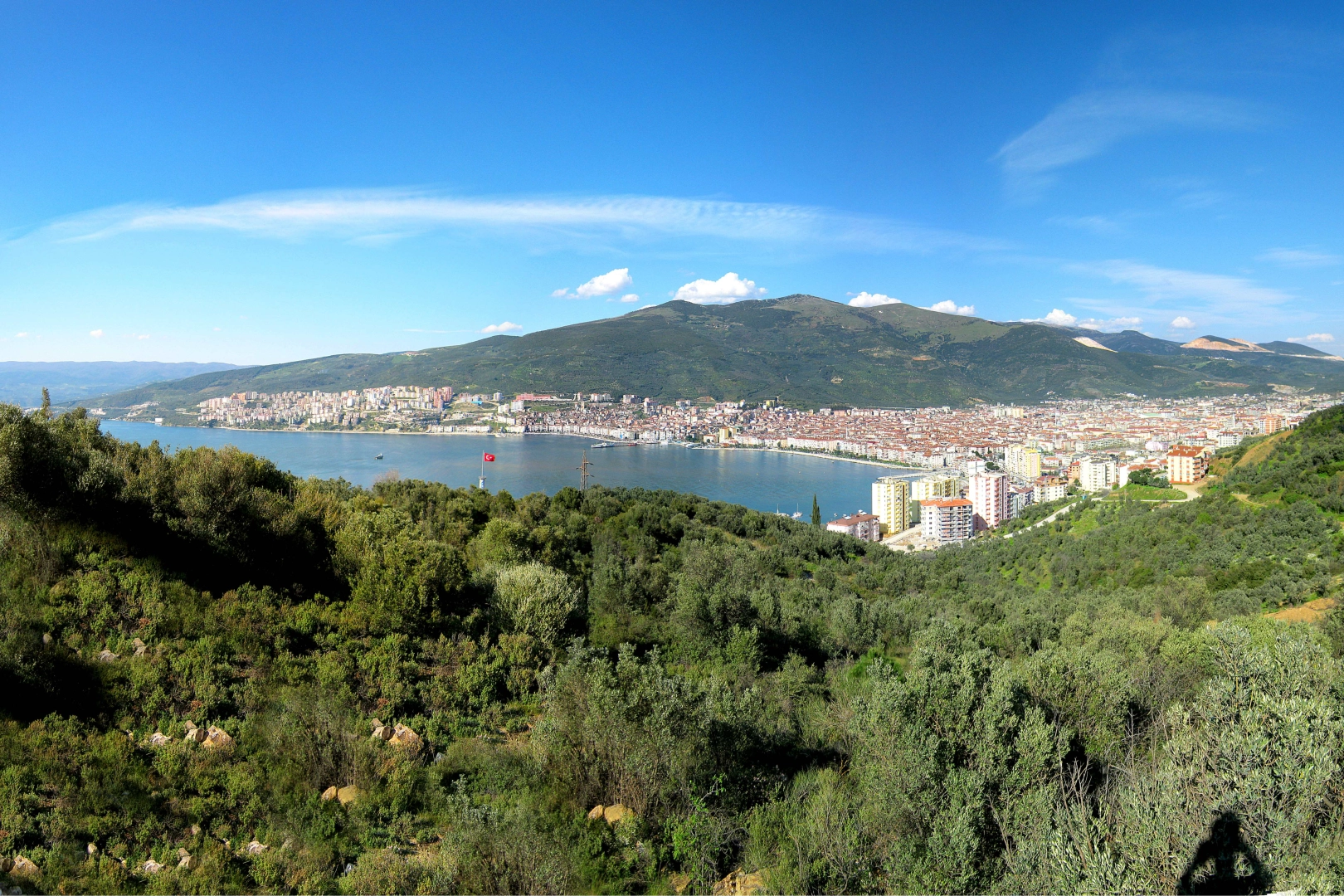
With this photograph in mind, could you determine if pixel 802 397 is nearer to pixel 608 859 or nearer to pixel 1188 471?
pixel 1188 471

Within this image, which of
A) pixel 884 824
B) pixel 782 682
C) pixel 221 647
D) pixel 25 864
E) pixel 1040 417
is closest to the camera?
pixel 25 864

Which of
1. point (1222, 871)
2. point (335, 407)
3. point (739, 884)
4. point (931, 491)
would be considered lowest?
point (931, 491)

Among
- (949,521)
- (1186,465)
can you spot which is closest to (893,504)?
(949,521)

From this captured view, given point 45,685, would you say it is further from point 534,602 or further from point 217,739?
point 534,602

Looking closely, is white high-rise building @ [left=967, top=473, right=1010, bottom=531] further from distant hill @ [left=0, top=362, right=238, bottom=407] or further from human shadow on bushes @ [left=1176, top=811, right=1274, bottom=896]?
distant hill @ [left=0, top=362, right=238, bottom=407]

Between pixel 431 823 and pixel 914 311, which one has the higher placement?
pixel 914 311

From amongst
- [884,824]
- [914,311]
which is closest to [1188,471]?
[884,824]

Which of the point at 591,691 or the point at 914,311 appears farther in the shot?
the point at 914,311
